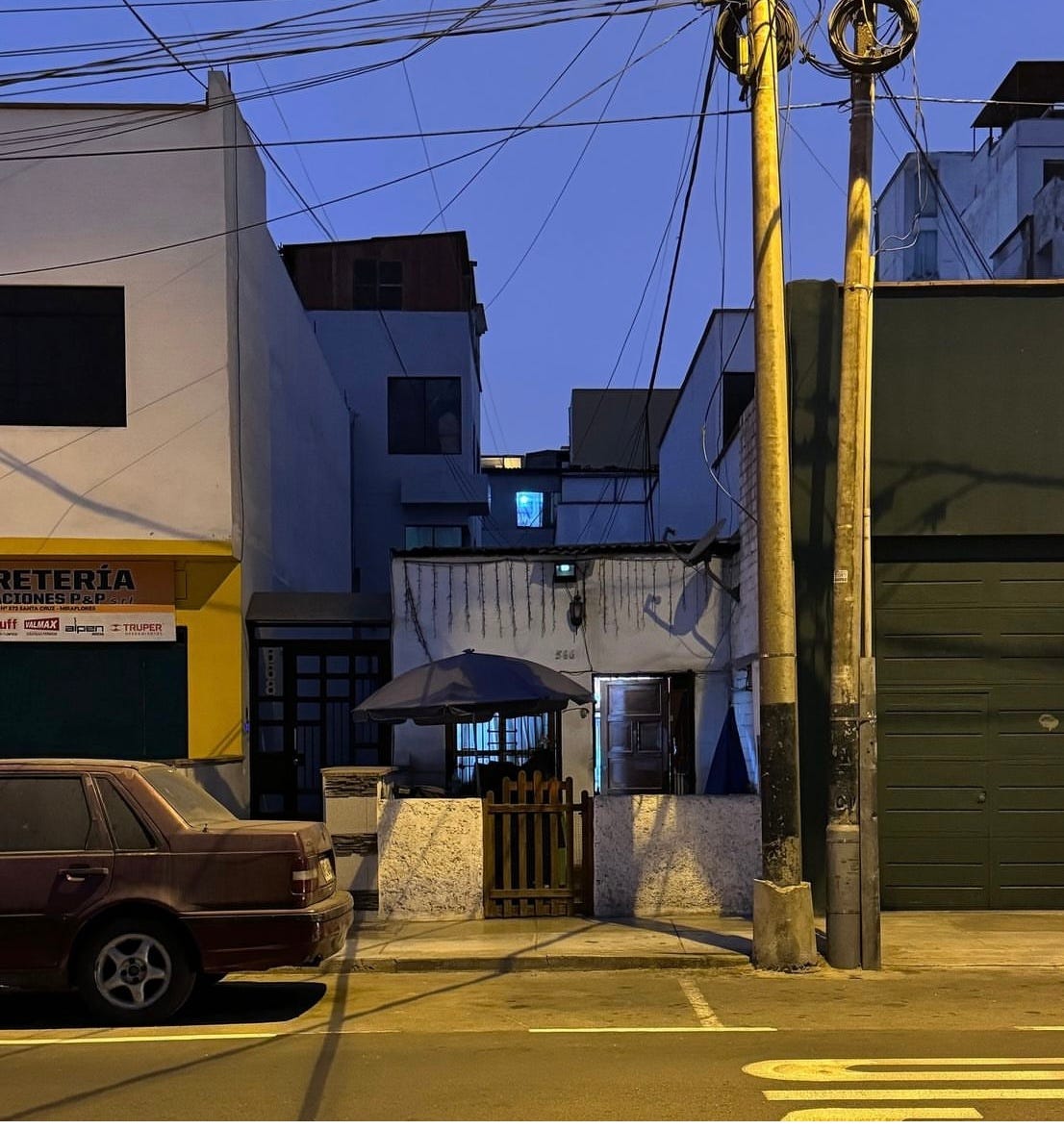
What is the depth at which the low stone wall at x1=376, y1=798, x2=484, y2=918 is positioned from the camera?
12.0 metres

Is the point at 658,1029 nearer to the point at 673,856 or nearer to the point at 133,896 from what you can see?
the point at 133,896

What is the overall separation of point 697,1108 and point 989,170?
39671 millimetres

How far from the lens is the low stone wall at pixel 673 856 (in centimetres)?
1219

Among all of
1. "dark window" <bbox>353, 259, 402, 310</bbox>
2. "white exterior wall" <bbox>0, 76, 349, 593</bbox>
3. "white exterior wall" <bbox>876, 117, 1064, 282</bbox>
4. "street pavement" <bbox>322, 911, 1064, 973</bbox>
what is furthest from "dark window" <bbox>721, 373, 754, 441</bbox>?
"dark window" <bbox>353, 259, 402, 310</bbox>

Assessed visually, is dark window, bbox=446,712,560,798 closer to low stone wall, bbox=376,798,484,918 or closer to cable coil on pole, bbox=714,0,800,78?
low stone wall, bbox=376,798,484,918

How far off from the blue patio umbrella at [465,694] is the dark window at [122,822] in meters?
3.82

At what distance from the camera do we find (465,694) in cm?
1205

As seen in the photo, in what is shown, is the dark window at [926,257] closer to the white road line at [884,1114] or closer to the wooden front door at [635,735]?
the wooden front door at [635,735]

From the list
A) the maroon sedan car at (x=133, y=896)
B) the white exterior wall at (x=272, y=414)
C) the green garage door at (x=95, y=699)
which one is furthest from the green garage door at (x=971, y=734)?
the green garage door at (x=95, y=699)

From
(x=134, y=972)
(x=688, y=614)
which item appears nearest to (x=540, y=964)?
(x=134, y=972)

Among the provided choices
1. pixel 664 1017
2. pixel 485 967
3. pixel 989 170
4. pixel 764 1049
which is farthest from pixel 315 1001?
pixel 989 170

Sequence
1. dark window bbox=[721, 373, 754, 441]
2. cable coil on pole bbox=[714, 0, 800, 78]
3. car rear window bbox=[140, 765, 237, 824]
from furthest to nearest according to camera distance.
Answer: dark window bbox=[721, 373, 754, 441], cable coil on pole bbox=[714, 0, 800, 78], car rear window bbox=[140, 765, 237, 824]

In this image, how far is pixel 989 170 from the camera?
4006 cm

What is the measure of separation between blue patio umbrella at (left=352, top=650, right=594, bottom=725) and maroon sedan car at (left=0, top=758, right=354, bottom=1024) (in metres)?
3.58
